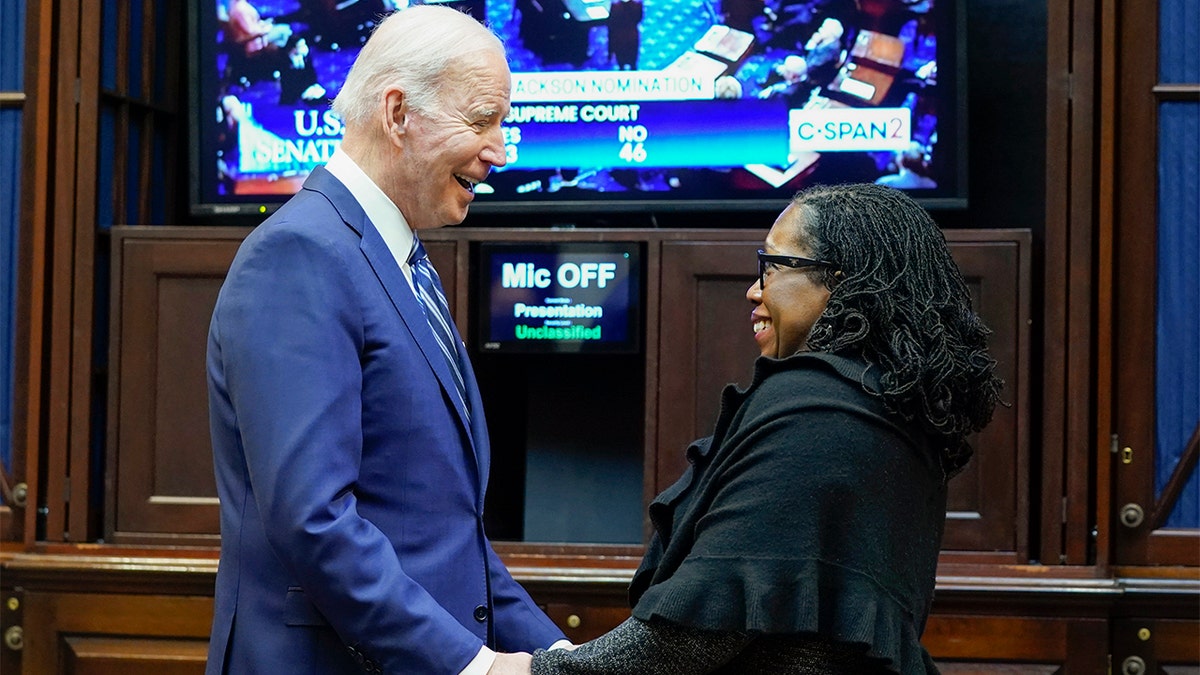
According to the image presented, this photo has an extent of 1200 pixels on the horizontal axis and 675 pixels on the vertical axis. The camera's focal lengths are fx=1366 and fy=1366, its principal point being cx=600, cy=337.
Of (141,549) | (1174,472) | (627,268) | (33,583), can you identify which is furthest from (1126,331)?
(33,583)

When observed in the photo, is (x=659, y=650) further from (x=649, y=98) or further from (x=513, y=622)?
(x=649, y=98)

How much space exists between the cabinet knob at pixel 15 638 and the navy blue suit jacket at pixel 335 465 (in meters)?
1.83

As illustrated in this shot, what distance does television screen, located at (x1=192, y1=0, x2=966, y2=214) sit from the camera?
3367 millimetres

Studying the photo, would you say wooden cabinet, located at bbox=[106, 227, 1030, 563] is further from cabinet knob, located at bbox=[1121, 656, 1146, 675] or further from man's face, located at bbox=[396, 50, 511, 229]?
man's face, located at bbox=[396, 50, 511, 229]

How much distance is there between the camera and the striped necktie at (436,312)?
189cm

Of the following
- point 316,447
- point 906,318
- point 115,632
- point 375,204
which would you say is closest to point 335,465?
point 316,447

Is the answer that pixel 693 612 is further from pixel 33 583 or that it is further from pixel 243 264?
pixel 33 583

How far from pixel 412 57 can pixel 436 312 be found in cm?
36

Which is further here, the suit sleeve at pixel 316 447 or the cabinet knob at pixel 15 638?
the cabinet knob at pixel 15 638

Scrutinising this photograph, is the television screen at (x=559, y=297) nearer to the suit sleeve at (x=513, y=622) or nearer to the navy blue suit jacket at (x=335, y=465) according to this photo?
the suit sleeve at (x=513, y=622)

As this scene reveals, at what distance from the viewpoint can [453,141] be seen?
1.88m

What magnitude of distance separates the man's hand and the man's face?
61cm

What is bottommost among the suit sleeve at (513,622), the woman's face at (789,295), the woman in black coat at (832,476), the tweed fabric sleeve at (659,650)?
the suit sleeve at (513,622)

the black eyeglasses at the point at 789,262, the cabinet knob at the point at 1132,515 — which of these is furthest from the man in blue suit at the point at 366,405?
the cabinet knob at the point at 1132,515
